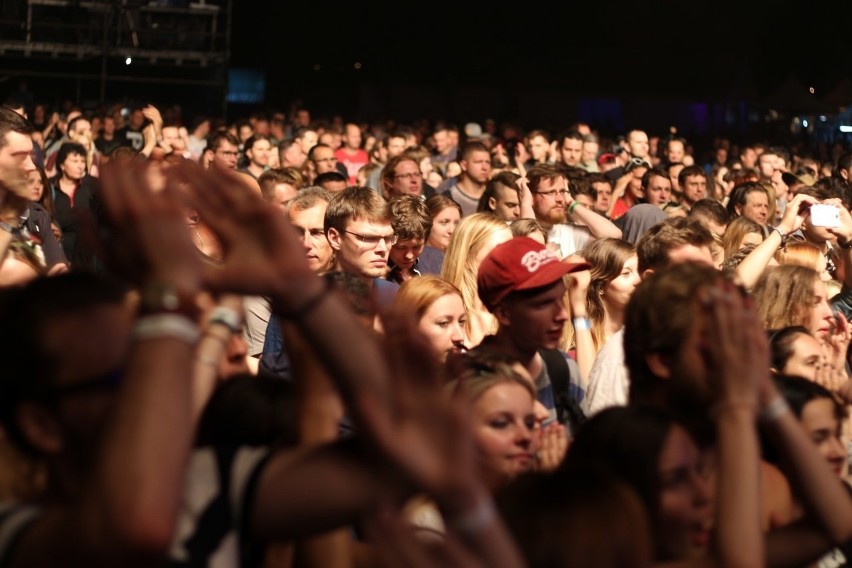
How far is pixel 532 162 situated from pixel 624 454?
12.8 metres

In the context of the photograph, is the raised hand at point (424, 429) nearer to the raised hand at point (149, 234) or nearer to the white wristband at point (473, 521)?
the white wristband at point (473, 521)

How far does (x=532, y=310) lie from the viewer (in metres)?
4.56

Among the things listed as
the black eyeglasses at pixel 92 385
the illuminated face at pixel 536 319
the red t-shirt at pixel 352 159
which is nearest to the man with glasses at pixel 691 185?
the red t-shirt at pixel 352 159

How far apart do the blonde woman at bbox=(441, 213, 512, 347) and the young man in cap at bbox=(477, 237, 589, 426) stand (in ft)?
4.57

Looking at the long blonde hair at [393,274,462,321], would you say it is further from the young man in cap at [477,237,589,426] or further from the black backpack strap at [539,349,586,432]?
the black backpack strap at [539,349,586,432]

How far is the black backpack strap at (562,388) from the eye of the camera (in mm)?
4422

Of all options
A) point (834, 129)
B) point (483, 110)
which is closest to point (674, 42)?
point (483, 110)

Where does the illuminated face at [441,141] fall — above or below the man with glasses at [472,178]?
below

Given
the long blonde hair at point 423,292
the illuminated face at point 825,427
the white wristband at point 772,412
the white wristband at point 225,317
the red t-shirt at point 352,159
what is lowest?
the red t-shirt at point 352,159

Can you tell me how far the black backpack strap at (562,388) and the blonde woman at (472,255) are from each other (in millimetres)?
1315

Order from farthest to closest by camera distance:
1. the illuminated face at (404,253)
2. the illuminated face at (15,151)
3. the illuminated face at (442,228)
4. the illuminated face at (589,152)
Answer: the illuminated face at (589,152), the illuminated face at (442,228), the illuminated face at (404,253), the illuminated face at (15,151)

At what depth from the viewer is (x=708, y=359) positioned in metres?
2.55

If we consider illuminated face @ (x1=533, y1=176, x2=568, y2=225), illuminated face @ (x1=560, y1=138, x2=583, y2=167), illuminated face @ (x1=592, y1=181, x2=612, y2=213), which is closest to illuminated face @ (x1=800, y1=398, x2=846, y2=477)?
illuminated face @ (x1=533, y1=176, x2=568, y2=225)

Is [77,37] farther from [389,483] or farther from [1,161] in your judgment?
[389,483]
